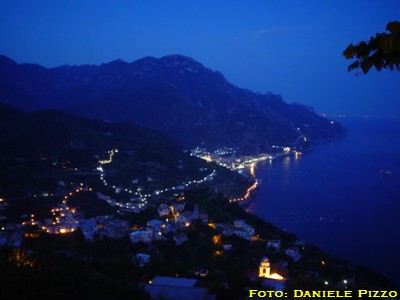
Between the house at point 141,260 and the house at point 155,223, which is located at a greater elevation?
the house at point 155,223

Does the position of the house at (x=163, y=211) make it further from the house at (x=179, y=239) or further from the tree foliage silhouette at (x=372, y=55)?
the tree foliage silhouette at (x=372, y=55)

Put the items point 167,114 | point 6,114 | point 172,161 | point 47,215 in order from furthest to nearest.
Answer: point 167,114 < point 6,114 < point 172,161 < point 47,215

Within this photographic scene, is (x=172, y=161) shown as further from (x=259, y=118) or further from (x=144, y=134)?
(x=259, y=118)

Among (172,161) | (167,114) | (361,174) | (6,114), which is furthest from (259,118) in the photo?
(6,114)

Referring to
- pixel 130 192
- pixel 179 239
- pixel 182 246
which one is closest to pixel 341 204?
pixel 130 192

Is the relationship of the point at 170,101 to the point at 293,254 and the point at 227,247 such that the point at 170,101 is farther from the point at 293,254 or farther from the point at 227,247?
the point at 293,254

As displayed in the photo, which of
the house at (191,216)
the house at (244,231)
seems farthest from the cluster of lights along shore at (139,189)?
the house at (244,231)
